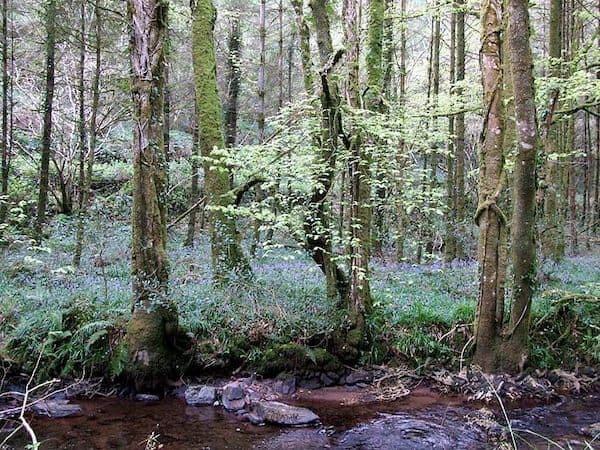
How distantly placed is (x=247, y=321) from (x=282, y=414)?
2.03 meters

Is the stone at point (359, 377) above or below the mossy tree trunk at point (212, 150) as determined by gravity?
below

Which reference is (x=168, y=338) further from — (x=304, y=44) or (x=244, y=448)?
(x=304, y=44)

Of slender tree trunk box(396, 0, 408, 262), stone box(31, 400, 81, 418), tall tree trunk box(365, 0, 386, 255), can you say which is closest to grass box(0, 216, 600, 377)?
stone box(31, 400, 81, 418)

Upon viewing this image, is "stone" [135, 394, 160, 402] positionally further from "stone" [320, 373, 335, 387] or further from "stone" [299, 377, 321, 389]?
"stone" [320, 373, 335, 387]

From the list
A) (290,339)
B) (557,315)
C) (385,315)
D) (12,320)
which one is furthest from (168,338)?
(557,315)

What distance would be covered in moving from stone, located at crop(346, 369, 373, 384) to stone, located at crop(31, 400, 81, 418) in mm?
4095

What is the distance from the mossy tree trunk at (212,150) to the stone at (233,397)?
102 inches

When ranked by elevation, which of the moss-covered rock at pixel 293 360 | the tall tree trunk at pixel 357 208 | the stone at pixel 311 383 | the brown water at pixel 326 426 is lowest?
the brown water at pixel 326 426

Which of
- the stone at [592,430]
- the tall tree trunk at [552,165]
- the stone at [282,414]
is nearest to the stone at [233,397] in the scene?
the stone at [282,414]

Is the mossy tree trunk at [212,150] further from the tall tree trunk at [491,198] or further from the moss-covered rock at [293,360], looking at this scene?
the tall tree trunk at [491,198]

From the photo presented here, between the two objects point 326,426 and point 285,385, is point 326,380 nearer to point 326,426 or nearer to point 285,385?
point 285,385

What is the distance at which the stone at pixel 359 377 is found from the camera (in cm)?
796

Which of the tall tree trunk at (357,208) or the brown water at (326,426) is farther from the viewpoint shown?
the tall tree trunk at (357,208)

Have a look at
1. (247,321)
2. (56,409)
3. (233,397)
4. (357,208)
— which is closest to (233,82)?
(357,208)
